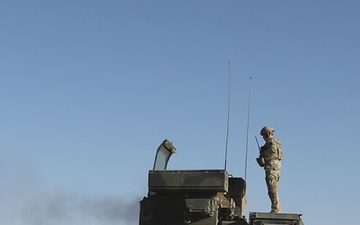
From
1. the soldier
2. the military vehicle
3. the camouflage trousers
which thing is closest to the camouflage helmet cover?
the soldier

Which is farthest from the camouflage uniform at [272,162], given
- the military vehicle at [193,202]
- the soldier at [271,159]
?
the military vehicle at [193,202]

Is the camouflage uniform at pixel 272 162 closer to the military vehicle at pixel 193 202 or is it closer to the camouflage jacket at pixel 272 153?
the camouflage jacket at pixel 272 153

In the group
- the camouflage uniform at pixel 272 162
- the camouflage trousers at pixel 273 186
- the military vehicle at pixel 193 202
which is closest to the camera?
the military vehicle at pixel 193 202

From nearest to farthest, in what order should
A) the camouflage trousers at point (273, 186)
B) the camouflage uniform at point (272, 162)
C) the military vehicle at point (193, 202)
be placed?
the military vehicle at point (193, 202) → the camouflage trousers at point (273, 186) → the camouflage uniform at point (272, 162)

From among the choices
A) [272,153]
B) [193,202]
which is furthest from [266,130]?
[193,202]

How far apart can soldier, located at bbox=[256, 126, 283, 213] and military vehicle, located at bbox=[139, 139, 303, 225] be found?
710mm

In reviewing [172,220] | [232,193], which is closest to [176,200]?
[172,220]

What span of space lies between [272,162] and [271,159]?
0.17 feet

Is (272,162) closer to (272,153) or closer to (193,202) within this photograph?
(272,153)

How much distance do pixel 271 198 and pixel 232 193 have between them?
0.89 meters

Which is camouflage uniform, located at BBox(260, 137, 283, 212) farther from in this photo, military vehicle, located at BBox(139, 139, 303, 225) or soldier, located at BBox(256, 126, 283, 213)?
military vehicle, located at BBox(139, 139, 303, 225)

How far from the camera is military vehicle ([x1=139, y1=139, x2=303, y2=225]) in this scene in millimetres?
10383

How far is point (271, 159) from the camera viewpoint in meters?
11.5

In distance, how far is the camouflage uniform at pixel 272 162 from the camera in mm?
11430
